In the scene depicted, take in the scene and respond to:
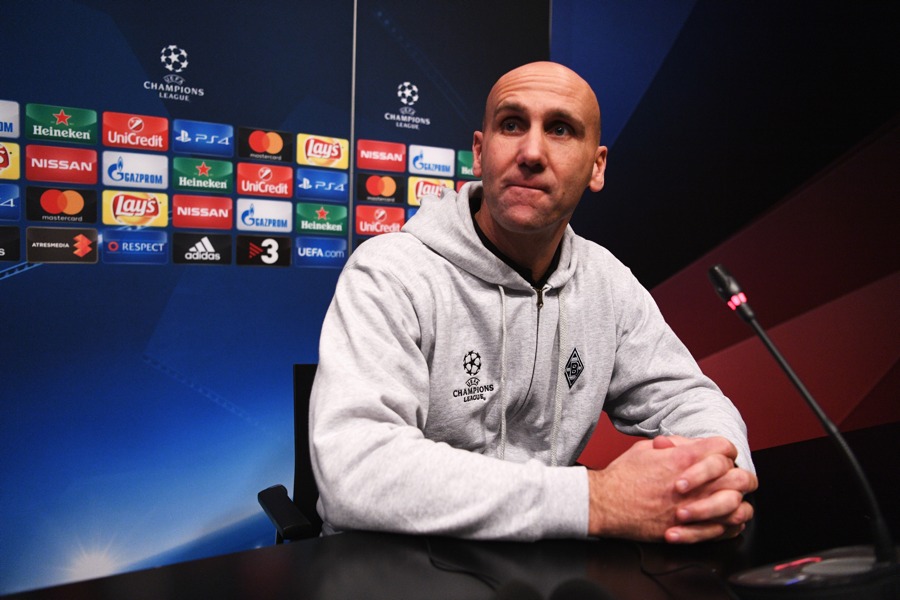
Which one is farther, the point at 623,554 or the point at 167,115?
the point at 167,115

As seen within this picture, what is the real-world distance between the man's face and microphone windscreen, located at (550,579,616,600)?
0.71 meters

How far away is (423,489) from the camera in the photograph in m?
0.83

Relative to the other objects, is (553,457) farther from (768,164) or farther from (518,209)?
(768,164)

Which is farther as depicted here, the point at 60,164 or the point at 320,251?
the point at 320,251

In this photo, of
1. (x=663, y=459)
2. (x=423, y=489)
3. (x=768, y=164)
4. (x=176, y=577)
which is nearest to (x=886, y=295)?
(x=768, y=164)

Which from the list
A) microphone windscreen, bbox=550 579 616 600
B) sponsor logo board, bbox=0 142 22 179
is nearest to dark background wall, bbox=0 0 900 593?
sponsor logo board, bbox=0 142 22 179

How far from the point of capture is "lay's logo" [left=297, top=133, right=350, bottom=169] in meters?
2.37

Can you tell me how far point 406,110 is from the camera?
8.36ft

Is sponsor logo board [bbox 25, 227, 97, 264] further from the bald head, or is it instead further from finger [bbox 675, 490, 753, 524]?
finger [bbox 675, 490, 753, 524]

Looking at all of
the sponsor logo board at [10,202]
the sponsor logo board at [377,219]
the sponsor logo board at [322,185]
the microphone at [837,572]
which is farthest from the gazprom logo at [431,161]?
the microphone at [837,572]

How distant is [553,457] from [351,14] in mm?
1837

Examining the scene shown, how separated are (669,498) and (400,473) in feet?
1.15

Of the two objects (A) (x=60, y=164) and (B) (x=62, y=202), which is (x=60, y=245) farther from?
(A) (x=60, y=164)

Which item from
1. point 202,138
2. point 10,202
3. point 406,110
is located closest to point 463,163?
point 406,110
